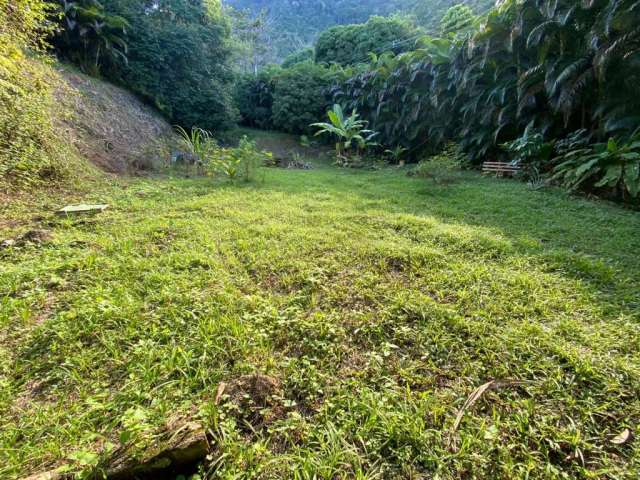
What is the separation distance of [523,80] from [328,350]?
786 cm

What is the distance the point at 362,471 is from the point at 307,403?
1.16 ft

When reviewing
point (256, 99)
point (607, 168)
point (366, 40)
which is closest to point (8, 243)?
point (607, 168)

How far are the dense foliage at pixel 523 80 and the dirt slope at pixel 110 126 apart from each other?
839 centimetres

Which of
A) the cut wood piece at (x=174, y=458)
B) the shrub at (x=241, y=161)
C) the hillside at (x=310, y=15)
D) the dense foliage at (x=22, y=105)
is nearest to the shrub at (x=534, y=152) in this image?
the shrub at (x=241, y=161)

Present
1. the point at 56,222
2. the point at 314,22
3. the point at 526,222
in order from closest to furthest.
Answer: the point at 56,222, the point at 526,222, the point at 314,22

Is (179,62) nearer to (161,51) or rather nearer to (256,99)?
(161,51)

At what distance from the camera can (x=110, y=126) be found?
24.7 feet

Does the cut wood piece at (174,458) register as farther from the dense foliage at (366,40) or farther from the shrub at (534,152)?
the dense foliage at (366,40)

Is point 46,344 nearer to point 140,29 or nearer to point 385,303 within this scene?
point 385,303

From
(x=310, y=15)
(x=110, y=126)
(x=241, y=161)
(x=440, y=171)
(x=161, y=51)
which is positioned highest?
(x=310, y=15)

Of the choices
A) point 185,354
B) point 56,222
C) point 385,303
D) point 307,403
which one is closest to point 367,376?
point 307,403

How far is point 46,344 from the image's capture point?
1.57m

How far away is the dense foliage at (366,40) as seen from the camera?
1637 centimetres

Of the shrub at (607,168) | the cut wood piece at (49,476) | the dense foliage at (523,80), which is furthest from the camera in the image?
the dense foliage at (523,80)
